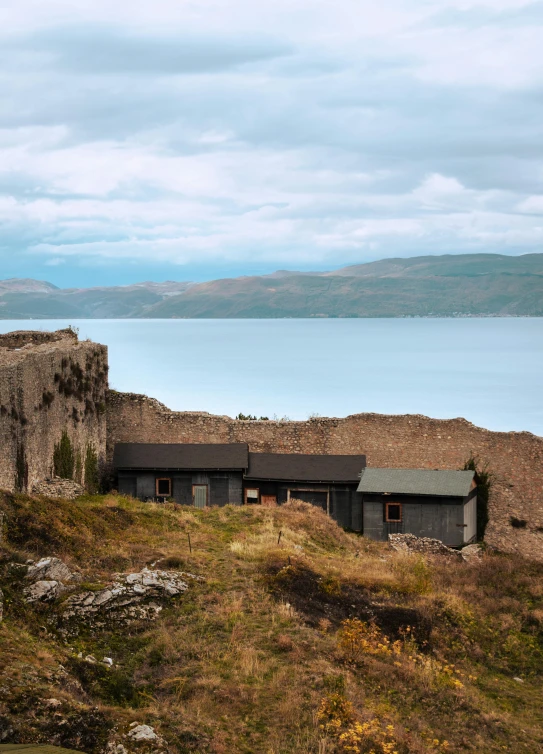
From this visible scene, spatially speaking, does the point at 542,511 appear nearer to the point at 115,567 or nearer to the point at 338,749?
the point at 115,567

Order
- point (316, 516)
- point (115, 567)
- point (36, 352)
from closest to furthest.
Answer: point (115, 567)
point (36, 352)
point (316, 516)

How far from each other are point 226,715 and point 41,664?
3.21 metres

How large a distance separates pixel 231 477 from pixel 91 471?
6092mm

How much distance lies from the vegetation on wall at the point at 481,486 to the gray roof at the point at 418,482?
1.04 metres

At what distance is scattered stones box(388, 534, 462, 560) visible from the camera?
105 ft

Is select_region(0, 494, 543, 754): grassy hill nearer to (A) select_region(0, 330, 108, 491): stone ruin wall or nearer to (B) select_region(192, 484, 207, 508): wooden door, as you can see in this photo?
(A) select_region(0, 330, 108, 491): stone ruin wall

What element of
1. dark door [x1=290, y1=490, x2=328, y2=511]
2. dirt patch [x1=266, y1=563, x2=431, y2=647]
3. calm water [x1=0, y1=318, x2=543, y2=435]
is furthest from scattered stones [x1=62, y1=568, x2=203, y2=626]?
calm water [x1=0, y1=318, x2=543, y2=435]

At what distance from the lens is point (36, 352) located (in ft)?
94.3

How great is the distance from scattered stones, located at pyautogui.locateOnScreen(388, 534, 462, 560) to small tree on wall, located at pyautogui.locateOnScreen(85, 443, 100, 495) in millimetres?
12231

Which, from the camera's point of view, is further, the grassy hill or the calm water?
the calm water

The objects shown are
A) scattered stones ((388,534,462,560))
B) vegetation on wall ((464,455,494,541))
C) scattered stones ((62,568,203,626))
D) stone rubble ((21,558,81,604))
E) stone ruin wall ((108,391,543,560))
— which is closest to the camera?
stone rubble ((21,558,81,604))

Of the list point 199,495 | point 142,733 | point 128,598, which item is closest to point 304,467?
point 199,495

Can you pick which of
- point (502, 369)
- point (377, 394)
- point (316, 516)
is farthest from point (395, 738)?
point (502, 369)

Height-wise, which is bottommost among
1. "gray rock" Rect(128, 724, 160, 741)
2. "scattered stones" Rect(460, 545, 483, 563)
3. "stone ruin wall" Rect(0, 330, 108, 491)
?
"scattered stones" Rect(460, 545, 483, 563)
